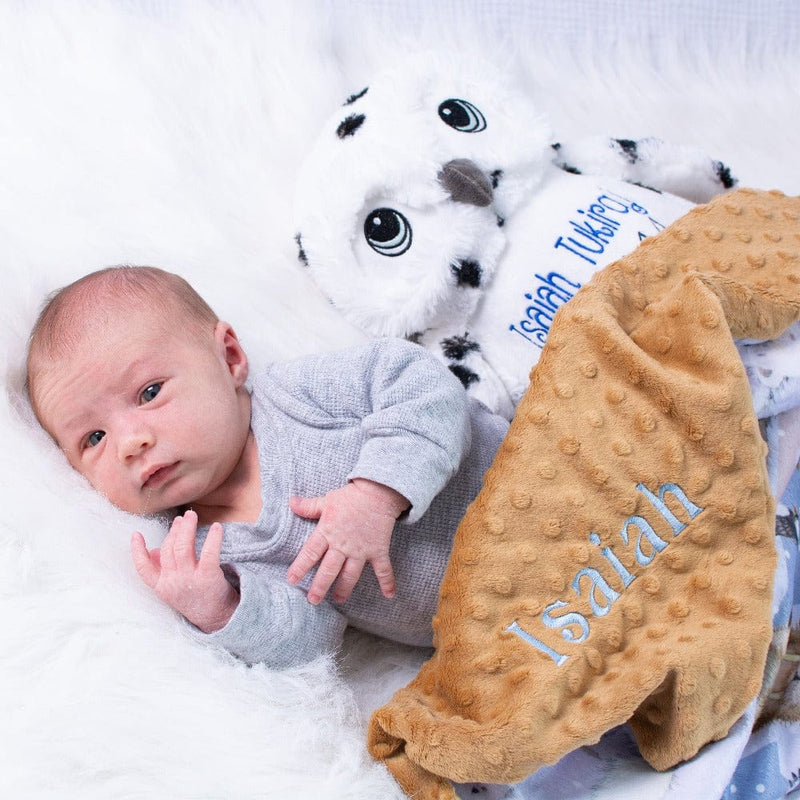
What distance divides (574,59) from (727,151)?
31cm

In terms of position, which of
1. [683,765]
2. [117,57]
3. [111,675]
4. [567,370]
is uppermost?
[117,57]

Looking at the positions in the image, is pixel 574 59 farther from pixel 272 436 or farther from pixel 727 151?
pixel 272 436

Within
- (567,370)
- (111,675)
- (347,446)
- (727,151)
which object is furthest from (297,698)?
(727,151)

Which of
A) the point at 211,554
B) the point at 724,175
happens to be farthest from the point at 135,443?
the point at 724,175

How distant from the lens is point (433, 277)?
1.18 metres

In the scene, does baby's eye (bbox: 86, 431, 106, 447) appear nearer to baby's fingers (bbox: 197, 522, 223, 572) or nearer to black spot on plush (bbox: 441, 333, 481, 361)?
baby's fingers (bbox: 197, 522, 223, 572)

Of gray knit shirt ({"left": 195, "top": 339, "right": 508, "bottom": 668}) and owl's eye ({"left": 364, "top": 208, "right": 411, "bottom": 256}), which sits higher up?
owl's eye ({"left": 364, "top": 208, "right": 411, "bottom": 256})

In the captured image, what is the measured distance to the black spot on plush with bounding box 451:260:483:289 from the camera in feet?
3.92

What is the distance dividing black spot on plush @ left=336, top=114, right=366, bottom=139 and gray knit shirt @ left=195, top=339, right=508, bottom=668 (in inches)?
13.0

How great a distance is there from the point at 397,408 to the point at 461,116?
1.52 feet

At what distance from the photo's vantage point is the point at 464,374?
1.20 m

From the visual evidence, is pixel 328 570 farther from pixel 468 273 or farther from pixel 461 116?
pixel 461 116

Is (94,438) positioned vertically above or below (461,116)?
below

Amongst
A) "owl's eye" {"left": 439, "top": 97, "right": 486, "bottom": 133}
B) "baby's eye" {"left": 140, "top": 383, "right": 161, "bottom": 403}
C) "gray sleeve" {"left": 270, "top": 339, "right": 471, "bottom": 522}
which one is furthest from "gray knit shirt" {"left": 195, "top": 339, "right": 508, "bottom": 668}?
"owl's eye" {"left": 439, "top": 97, "right": 486, "bottom": 133}
